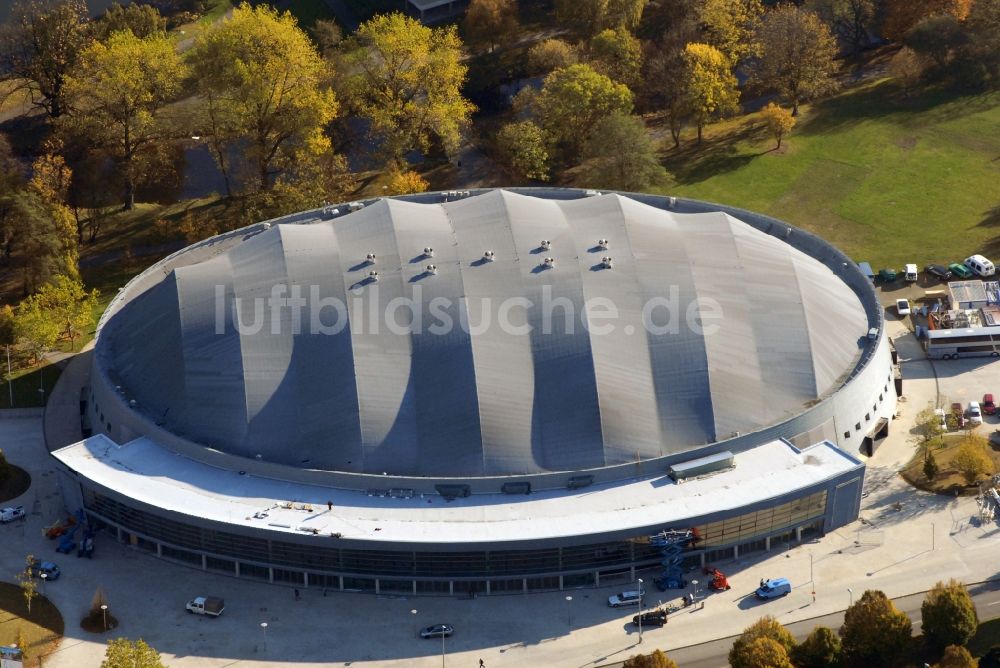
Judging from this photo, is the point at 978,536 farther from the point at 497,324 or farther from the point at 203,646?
the point at 203,646

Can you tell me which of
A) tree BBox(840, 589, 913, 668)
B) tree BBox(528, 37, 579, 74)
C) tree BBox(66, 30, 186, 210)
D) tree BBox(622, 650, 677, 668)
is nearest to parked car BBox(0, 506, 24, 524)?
tree BBox(622, 650, 677, 668)

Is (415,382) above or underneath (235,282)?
underneath

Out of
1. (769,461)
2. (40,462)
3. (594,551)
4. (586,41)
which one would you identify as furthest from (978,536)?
(586,41)

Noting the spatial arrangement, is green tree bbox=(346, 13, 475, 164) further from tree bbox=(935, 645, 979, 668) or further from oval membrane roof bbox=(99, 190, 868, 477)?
tree bbox=(935, 645, 979, 668)

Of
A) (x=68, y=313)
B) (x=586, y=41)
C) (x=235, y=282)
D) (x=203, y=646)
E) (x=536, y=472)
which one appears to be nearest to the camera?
(x=203, y=646)

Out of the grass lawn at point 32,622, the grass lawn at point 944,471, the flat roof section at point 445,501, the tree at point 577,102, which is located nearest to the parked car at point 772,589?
the flat roof section at point 445,501

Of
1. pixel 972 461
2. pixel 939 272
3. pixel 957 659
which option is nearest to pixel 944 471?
pixel 972 461
